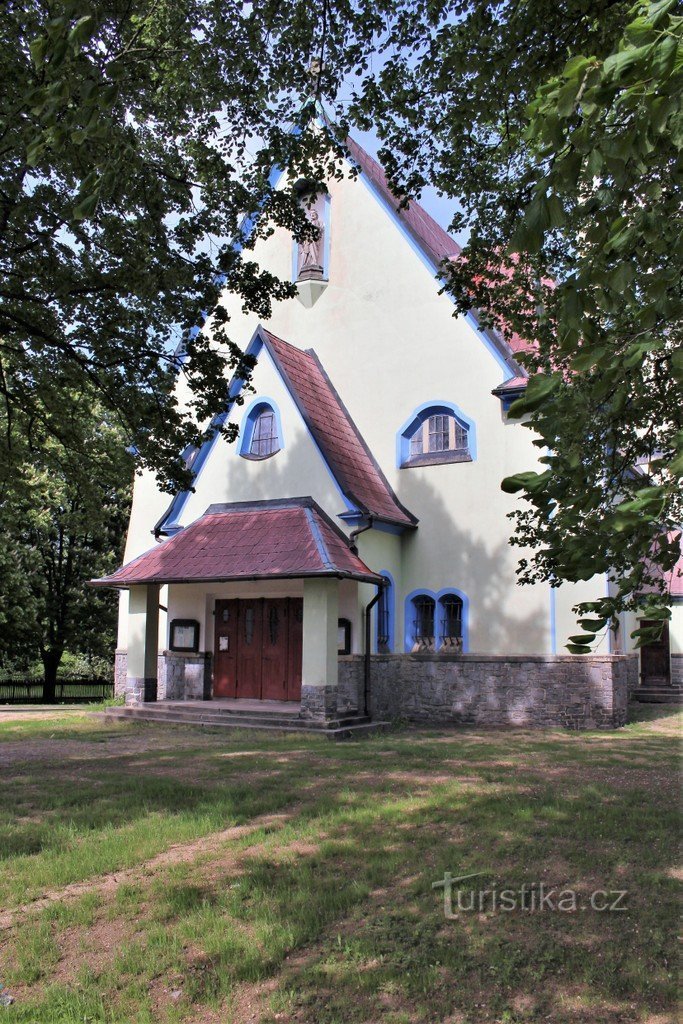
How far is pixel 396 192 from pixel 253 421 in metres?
10.0

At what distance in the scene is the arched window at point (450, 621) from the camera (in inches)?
718

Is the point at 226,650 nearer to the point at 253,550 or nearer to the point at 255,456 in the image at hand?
the point at 253,550

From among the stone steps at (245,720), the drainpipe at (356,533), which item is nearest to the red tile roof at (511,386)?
the drainpipe at (356,533)

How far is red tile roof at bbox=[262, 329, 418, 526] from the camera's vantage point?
17.3 metres

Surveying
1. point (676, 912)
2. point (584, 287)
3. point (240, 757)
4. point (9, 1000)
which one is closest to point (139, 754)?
point (240, 757)

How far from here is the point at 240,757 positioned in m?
12.2

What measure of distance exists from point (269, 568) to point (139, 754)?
4205 mm

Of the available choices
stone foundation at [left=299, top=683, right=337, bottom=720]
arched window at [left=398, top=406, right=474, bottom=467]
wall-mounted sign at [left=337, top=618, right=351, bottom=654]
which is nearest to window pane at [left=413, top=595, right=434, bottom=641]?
wall-mounted sign at [left=337, top=618, right=351, bottom=654]

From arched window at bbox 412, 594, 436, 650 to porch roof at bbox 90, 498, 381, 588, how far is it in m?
2.64

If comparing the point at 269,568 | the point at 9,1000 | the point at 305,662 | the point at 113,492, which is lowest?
the point at 9,1000

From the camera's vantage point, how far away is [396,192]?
9.13 meters

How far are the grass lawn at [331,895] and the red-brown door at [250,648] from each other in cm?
714

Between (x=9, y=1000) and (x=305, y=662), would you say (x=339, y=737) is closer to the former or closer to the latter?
(x=305, y=662)

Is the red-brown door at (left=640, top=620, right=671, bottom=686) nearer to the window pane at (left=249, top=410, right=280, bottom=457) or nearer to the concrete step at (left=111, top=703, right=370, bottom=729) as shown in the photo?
the concrete step at (left=111, top=703, right=370, bottom=729)
